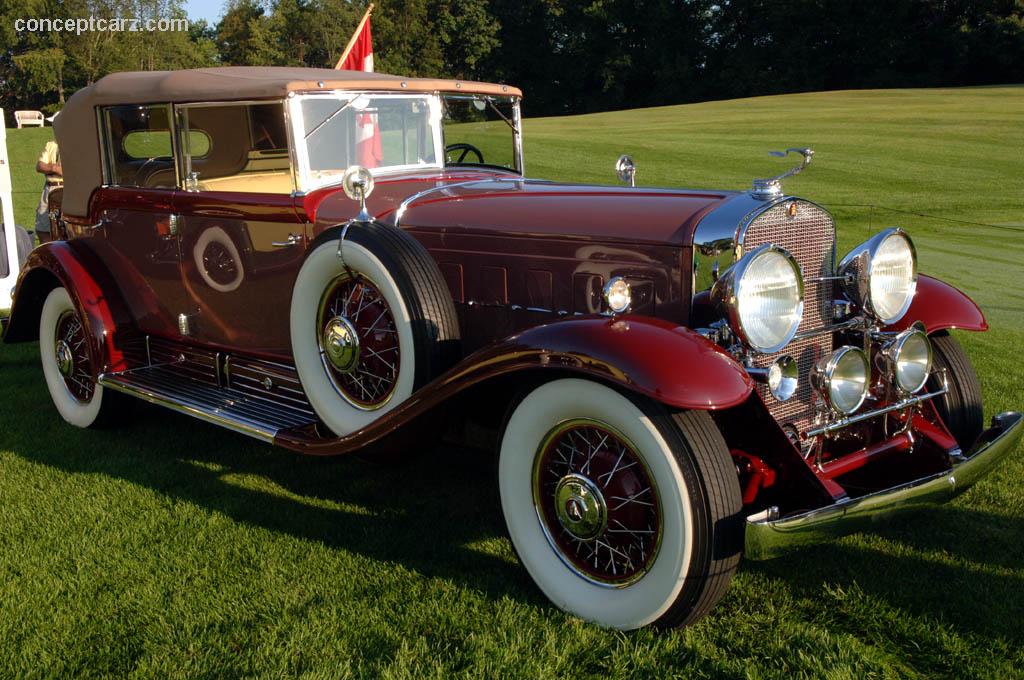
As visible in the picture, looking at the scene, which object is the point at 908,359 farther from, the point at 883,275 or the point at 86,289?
the point at 86,289

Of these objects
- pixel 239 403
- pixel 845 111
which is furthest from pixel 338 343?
pixel 845 111

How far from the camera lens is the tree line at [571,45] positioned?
44406 millimetres

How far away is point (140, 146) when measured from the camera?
4.81 metres

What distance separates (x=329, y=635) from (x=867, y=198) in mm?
15016

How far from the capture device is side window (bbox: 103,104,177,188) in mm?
4590

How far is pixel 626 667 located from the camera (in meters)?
2.62

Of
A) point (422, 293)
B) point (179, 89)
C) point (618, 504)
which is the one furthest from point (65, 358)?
point (618, 504)

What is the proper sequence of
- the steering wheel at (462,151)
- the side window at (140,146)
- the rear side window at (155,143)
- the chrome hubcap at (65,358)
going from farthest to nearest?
the chrome hubcap at (65,358), the steering wheel at (462,151), the side window at (140,146), the rear side window at (155,143)

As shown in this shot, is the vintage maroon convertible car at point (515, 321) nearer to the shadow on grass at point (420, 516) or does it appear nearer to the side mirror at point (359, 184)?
the side mirror at point (359, 184)

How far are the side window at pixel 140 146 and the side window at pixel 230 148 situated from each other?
0.13m

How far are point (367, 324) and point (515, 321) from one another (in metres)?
0.62

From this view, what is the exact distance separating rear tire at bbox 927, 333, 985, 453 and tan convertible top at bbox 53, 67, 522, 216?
2643 millimetres

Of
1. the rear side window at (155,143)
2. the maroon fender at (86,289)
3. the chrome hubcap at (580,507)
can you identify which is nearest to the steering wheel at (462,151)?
the rear side window at (155,143)

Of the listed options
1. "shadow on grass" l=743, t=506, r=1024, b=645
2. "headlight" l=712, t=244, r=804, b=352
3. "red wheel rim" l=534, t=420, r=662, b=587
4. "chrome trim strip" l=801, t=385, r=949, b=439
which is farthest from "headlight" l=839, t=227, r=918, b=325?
"red wheel rim" l=534, t=420, r=662, b=587
